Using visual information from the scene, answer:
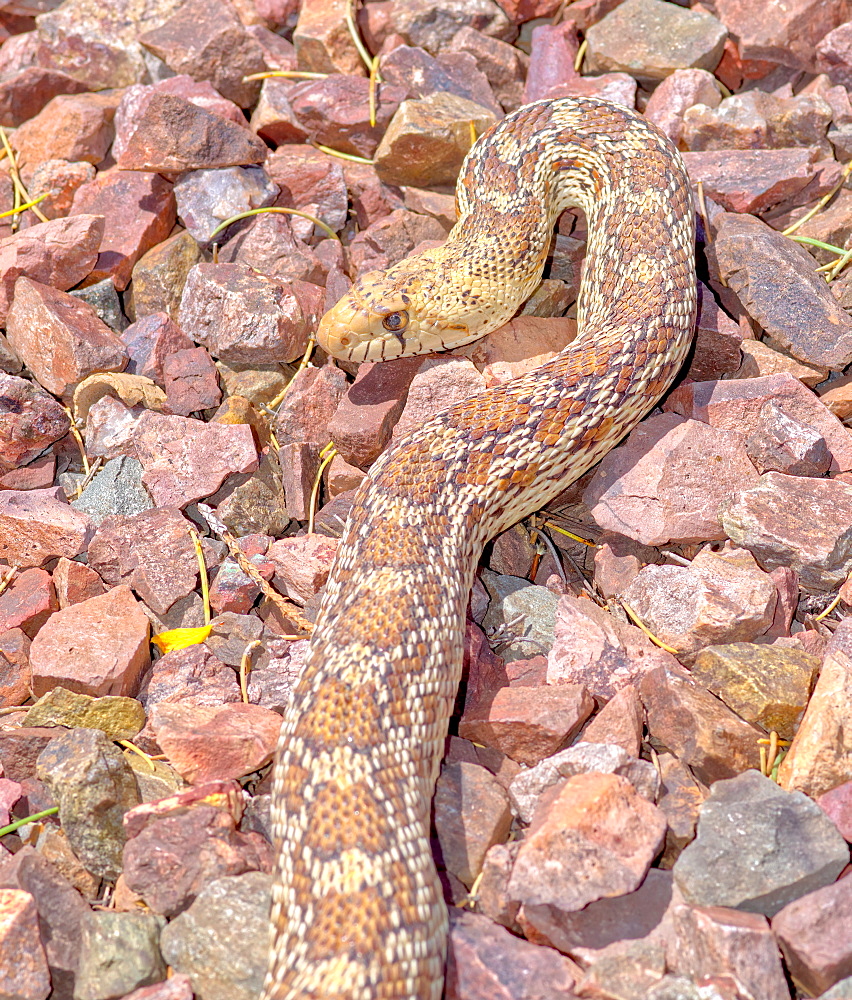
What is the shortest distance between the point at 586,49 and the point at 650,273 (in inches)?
108

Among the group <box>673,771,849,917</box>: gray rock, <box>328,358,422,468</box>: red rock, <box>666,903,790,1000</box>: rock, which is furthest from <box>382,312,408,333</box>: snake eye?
<box>666,903,790,1000</box>: rock

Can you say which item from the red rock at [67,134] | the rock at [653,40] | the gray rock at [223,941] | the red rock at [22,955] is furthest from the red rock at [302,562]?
the rock at [653,40]

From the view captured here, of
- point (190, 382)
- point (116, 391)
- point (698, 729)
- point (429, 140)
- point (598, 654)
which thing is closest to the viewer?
point (698, 729)

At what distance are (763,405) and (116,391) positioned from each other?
337 cm

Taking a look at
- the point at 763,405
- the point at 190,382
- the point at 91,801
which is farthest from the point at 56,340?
the point at 763,405

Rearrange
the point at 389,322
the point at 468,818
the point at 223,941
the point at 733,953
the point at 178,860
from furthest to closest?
the point at 389,322 → the point at 468,818 → the point at 178,860 → the point at 223,941 → the point at 733,953

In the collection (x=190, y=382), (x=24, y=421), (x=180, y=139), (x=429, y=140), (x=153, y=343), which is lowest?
(x=24, y=421)

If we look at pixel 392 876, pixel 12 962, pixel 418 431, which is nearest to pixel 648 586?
pixel 418 431

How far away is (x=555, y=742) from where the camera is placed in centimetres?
Answer: 384

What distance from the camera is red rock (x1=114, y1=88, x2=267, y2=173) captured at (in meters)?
6.03

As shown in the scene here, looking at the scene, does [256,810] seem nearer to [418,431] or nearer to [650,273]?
[418,431]

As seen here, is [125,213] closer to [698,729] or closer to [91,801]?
[91,801]

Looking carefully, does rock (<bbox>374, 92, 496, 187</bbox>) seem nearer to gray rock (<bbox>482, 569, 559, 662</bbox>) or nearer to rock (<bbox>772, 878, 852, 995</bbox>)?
gray rock (<bbox>482, 569, 559, 662</bbox>)

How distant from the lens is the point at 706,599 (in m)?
4.16
